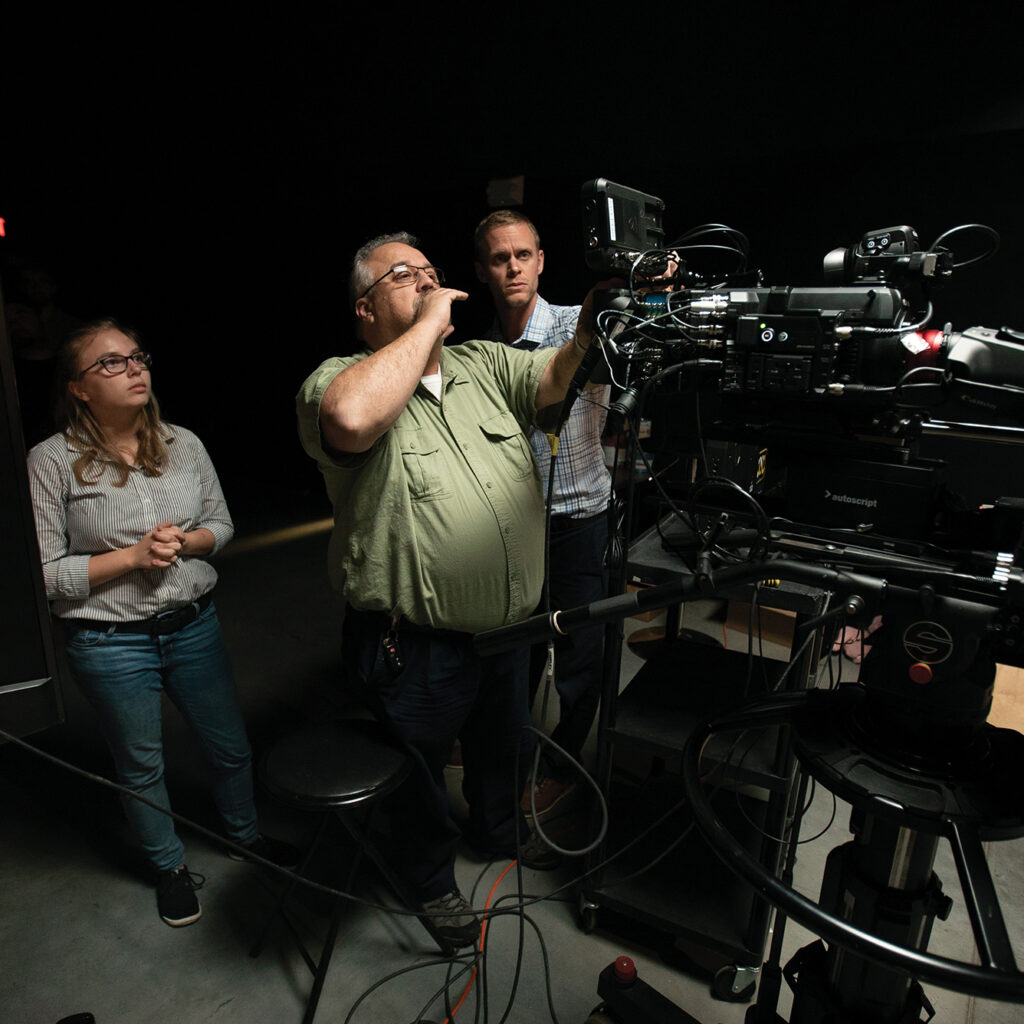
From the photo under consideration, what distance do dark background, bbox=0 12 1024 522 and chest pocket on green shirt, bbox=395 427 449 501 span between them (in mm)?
2425

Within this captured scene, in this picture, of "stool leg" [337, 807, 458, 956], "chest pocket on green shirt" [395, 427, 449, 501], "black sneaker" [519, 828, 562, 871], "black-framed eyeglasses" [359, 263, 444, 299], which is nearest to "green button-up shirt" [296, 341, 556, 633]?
"chest pocket on green shirt" [395, 427, 449, 501]

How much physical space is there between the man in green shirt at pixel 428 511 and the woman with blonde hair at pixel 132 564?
1.46 ft

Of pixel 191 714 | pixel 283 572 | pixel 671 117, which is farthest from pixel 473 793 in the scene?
pixel 671 117

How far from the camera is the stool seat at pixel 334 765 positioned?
129cm

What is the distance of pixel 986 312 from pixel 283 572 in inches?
150

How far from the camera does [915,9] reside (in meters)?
2.49

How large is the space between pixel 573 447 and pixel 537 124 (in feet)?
6.85

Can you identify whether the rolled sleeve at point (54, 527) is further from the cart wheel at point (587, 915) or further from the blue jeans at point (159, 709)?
the cart wheel at point (587, 915)

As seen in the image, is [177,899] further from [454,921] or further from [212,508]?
[212,508]

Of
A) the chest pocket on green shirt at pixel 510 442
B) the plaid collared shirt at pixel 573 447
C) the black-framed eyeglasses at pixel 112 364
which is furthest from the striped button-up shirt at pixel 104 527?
the plaid collared shirt at pixel 573 447

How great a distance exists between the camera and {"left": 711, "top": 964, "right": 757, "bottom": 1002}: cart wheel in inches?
56.9

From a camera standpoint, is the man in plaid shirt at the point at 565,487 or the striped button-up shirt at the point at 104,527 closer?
the striped button-up shirt at the point at 104,527

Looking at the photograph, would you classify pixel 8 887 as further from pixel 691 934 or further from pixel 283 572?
pixel 283 572

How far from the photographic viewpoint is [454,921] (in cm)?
162
